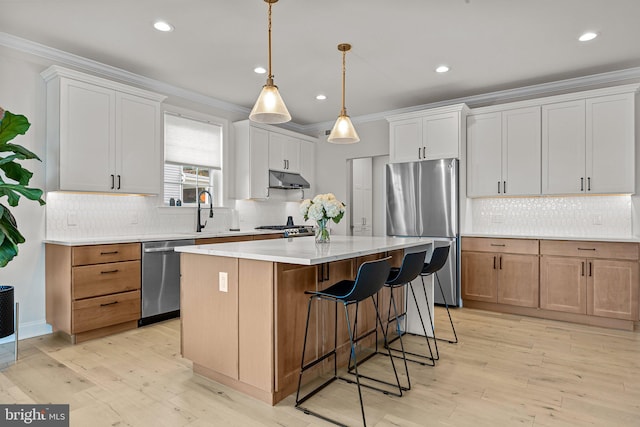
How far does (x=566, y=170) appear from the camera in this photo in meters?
4.29

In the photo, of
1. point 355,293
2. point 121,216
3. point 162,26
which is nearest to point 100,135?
point 121,216

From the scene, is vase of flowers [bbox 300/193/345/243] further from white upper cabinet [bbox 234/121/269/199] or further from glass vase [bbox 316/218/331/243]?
white upper cabinet [bbox 234/121/269/199]

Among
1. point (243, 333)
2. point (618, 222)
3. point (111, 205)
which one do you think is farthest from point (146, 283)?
point (618, 222)

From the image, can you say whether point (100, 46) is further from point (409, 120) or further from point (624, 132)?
point (624, 132)

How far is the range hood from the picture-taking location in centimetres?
571

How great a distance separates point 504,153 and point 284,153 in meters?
3.10

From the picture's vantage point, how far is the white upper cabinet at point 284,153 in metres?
5.75

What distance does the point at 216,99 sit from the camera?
519 centimetres

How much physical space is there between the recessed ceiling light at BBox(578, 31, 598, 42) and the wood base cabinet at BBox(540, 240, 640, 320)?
2.00 m

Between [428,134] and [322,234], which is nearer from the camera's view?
[322,234]

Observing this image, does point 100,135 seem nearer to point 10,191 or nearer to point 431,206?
point 10,191

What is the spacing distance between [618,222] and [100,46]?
5.67 m

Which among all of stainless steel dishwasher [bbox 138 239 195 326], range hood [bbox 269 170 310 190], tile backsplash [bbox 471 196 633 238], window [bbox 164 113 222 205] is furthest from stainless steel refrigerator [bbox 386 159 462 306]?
stainless steel dishwasher [bbox 138 239 195 326]

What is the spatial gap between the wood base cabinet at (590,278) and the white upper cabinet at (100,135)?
4.47 m
